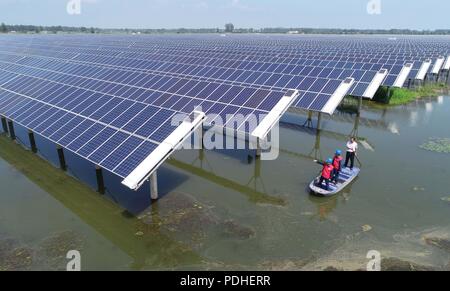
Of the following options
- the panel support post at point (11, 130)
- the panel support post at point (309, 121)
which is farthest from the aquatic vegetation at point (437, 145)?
the panel support post at point (11, 130)

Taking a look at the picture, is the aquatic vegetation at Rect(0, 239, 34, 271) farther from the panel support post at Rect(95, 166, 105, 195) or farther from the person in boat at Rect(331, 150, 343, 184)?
the person in boat at Rect(331, 150, 343, 184)

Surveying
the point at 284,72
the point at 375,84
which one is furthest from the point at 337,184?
the point at 284,72

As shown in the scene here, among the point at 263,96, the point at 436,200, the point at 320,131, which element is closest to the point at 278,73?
the point at 320,131

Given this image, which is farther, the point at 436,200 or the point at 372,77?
the point at 372,77

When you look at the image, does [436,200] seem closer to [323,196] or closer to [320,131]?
[323,196]

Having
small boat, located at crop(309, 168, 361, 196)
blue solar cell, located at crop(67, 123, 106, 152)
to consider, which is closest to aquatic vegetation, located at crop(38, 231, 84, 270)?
blue solar cell, located at crop(67, 123, 106, 152)

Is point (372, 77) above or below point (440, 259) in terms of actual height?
above

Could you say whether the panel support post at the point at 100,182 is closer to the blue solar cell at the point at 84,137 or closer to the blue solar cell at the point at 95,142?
the blue solar cell at the point at 95,142
